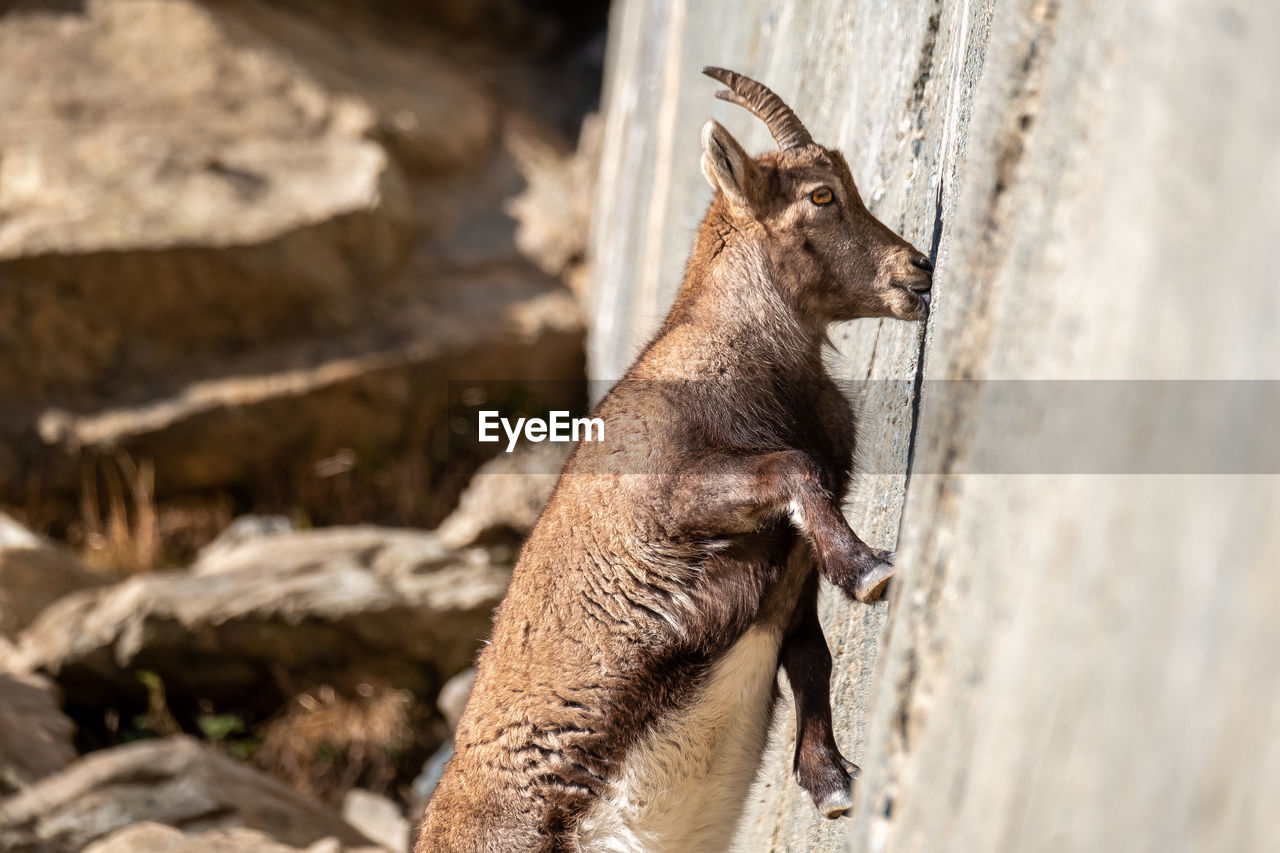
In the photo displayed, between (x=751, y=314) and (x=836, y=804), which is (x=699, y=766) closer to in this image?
(x=836, y=804)

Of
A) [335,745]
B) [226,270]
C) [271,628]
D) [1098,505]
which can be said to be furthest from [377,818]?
[1098,505]

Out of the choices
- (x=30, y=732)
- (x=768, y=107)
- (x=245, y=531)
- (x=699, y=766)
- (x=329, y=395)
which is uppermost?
(x=768, y=107)

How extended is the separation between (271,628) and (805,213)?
15.4 feet

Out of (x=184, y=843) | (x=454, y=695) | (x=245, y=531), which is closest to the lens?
(x=184, y=843)

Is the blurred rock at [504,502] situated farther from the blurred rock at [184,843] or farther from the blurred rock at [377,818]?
the blurred rock at [184,843]

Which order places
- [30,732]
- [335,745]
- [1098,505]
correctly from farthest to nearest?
[335,745] < [30,732] < [1098,505]

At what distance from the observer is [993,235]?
141 cm

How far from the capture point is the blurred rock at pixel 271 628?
6.29 meters

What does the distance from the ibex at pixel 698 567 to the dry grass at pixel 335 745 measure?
392 cm

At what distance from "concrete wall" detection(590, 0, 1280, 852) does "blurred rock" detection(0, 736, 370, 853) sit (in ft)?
12.2

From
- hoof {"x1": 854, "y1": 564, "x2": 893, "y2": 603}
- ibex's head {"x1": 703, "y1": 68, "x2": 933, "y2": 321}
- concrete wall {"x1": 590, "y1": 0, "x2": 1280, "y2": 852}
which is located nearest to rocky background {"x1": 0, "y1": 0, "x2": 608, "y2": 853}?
ibex's head {"x1": 703, "y1": 68, "x2": 933, "y2": 321}

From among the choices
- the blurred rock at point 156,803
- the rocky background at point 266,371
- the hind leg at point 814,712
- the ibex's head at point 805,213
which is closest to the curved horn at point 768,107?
the ibex's head at point 805,213

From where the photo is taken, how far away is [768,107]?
2588mm

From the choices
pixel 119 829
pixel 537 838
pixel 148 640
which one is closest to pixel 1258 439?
pixel 537 838
